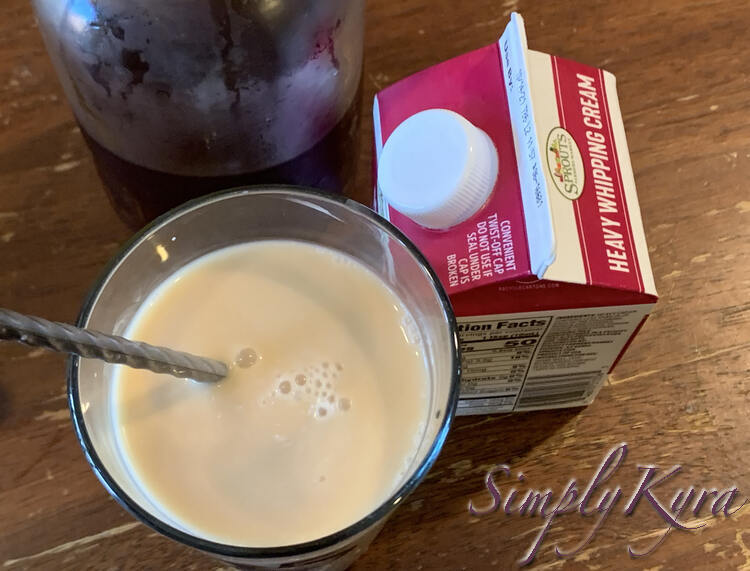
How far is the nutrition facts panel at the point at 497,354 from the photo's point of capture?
20.3 inches

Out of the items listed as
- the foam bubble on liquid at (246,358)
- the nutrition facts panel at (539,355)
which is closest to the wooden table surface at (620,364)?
the nutrition facts panel at (539,355)

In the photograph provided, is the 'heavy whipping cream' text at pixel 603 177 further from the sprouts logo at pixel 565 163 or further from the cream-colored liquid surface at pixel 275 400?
the cream-colored liquid surface at pixel 275 400

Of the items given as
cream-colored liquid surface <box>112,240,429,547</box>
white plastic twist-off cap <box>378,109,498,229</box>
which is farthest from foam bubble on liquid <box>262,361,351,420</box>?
white plastic twist-off cap <box>378,109,498,229</box>

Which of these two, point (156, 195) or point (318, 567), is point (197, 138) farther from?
point (318, 567)

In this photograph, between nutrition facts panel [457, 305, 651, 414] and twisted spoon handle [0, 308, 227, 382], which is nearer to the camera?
twisted spoon handle [0, 308, 227, 382]

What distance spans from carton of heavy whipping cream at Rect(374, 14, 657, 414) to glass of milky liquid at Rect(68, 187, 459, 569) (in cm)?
3

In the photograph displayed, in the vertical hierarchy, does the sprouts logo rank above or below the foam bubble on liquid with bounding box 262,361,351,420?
above

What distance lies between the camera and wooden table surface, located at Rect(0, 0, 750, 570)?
577 millimetres

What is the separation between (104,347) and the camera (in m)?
0.43

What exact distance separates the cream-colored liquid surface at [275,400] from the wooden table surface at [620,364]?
103 millimetres

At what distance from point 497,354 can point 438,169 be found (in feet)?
0.43

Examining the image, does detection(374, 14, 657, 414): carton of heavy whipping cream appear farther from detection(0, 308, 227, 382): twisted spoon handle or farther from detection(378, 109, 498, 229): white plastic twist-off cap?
detection(0, 308, 227, 382): twisted spoon handle

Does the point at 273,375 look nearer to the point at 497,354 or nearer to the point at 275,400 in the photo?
the point at 275,400

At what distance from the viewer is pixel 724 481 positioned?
1.95ft
